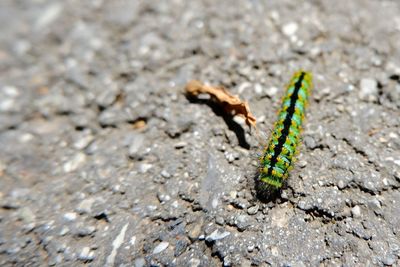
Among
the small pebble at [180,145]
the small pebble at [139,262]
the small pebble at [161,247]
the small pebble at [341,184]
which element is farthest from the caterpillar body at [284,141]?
the small pebble at [139,262]

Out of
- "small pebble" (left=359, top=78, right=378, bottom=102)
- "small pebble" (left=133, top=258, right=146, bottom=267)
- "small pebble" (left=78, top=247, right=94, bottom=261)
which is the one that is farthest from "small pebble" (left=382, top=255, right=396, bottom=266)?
"small pebble" (left=78, top=247, right=94, bottom=261)

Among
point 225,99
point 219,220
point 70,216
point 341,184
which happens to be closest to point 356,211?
point 341,184

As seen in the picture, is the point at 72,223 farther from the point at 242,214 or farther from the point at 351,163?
the point at 351,163

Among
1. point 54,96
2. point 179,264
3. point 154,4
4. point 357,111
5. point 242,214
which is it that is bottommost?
point 179,264

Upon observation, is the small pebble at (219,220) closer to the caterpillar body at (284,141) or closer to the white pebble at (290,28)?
the caterpillar body at (284,141)

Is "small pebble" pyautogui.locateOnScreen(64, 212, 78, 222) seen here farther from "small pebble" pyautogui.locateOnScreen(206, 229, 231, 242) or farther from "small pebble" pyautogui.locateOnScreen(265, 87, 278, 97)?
"small pebble" pyautogui.locateOnScreen(265, 87, 278, 97)

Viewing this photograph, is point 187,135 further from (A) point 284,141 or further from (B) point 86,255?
(B) point 86,255

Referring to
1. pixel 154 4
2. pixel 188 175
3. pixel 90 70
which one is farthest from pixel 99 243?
pixel 154 4
